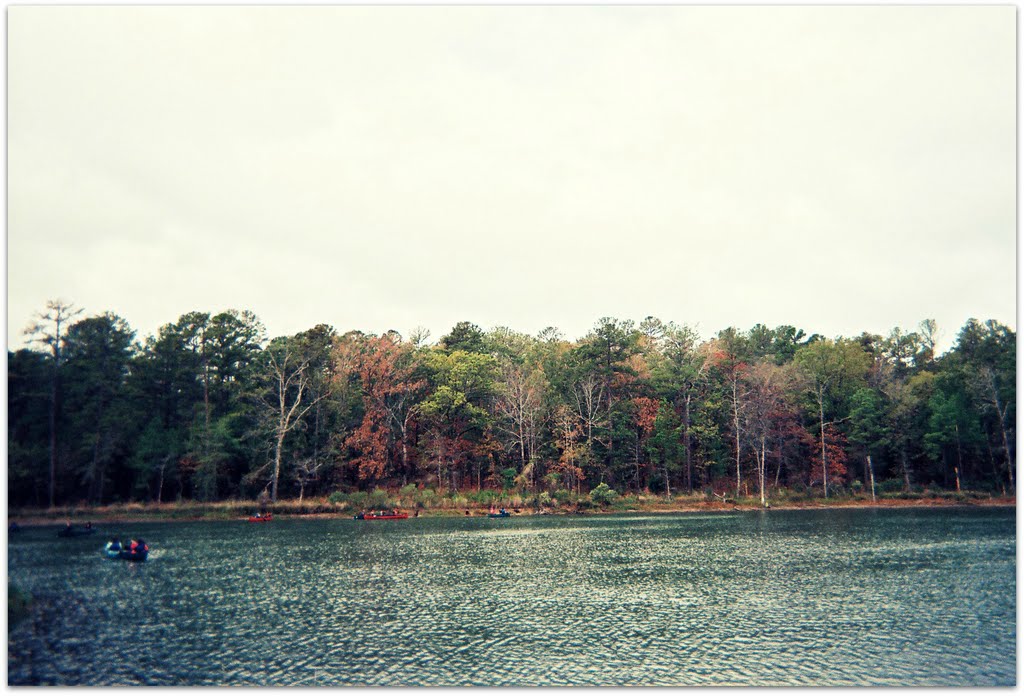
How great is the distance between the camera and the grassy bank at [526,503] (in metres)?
67.6

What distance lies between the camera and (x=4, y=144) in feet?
70.8

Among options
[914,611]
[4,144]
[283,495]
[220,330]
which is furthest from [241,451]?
[914,611]

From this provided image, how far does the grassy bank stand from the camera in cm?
Result: 6762

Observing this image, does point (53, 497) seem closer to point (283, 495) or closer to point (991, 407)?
point (283, 495)

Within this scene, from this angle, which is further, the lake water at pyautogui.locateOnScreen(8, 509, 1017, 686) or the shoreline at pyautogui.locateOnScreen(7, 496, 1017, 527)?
the shoreline at pyautogui.locateOnScreen(7, 496, 1017, 527)

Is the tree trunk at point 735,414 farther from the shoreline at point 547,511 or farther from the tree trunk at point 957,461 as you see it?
the tree trunk at point 957,461

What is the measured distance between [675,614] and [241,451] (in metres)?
62.0

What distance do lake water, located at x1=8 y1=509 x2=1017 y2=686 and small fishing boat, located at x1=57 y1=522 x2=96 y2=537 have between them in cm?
340

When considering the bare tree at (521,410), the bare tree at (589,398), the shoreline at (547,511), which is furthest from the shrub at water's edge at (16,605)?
the bare tree at (589,398)

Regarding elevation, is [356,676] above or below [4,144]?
below

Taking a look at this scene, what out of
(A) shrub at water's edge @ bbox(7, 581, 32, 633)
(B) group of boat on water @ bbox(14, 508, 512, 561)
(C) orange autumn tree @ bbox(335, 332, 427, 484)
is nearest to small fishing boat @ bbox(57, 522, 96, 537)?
(B) group of boat on water @ bbox(14, 508, 512, 561)

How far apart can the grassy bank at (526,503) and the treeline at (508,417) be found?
2125 millimetres

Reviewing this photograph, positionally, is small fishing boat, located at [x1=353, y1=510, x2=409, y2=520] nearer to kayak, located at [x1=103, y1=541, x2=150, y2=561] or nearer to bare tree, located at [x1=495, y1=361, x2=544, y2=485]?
bare tree, located at [x1=495, y1=361, x2=544, y2=485]

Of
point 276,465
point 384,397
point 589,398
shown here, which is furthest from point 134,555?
point 589,398
